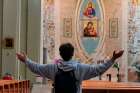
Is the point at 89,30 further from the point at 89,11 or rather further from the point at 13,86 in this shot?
the point at 13,86

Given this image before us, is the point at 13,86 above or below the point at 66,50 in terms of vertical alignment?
below

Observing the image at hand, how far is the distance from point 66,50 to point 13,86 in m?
3.49

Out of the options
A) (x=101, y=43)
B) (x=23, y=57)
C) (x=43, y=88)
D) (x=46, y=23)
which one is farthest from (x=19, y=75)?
(x=23, y=57)

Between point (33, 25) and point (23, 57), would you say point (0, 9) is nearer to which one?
point (33, 25)

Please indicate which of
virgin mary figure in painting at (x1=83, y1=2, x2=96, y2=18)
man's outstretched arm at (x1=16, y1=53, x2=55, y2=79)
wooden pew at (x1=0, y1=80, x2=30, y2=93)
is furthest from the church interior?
man's outstretched arm at (x1=16, y1=53, x2=55, y2=79)

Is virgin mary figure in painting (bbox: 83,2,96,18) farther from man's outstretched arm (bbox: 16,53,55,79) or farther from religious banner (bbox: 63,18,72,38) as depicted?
man's outstretched arm (bbox: 16,53,55,79)

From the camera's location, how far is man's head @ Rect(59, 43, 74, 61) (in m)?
4.89

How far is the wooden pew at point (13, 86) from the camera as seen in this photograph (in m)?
7.46

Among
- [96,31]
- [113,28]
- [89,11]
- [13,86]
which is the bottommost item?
[13,86]

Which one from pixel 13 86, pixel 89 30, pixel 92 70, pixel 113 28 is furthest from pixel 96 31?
pixel 92 70

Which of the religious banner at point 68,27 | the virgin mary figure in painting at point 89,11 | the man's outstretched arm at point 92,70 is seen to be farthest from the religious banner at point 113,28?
the man's outstretched arm at point 92,70

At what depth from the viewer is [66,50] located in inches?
192

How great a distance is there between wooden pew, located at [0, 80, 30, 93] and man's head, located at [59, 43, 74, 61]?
2.64m

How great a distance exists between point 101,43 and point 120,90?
767 centimetres
